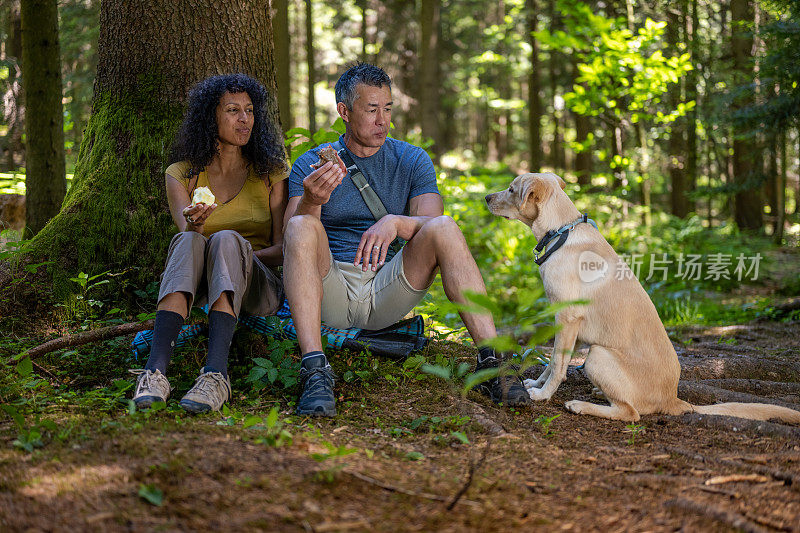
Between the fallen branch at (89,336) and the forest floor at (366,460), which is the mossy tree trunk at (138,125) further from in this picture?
the forest floor at (366,460)

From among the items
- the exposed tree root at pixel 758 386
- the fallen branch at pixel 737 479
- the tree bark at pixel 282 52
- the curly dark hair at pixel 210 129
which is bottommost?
the exposed tree root at pixel 758 386

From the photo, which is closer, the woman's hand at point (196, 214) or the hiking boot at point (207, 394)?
the hiking boot at point (207, 394)

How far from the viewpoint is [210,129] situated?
4.13m

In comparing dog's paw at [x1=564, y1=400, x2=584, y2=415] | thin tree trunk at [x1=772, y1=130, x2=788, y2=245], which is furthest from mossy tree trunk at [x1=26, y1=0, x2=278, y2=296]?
thin tree trunk at [x1=772, y1=130, x2=788, y2=245]

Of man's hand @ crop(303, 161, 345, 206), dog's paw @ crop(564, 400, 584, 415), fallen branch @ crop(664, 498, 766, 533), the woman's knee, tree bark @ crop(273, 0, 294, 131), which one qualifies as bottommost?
dog's paw @ crop(564, 400, 584, 415)

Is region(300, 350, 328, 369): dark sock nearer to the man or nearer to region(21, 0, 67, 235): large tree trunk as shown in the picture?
the man

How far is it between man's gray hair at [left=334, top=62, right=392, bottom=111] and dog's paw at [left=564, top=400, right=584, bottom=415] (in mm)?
2398

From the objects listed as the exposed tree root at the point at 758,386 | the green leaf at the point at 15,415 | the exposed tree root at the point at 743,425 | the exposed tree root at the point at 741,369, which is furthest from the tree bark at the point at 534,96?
the green leaf at the point at 15,415

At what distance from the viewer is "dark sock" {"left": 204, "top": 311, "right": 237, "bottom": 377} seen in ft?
11.2

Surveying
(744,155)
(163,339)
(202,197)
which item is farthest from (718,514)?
(744,155)

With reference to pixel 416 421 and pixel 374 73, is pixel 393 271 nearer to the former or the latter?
pixel 416 421

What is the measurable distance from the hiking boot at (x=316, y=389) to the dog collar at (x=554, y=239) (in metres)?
1.61

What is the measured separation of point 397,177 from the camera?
4301 millimetres

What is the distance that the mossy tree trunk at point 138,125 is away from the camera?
4531mm
